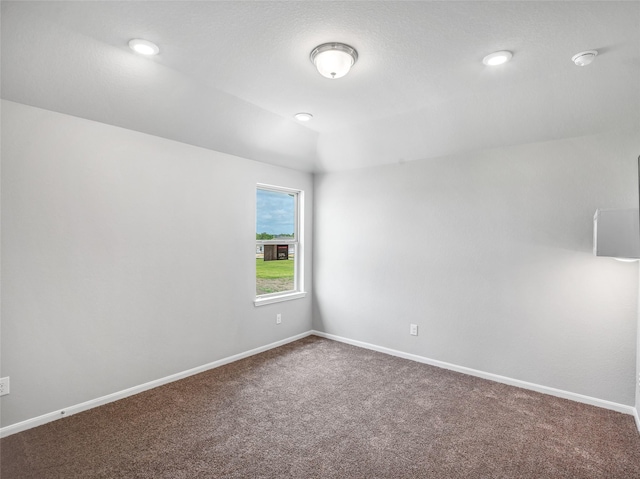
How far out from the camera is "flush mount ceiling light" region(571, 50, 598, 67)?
212 centimetres

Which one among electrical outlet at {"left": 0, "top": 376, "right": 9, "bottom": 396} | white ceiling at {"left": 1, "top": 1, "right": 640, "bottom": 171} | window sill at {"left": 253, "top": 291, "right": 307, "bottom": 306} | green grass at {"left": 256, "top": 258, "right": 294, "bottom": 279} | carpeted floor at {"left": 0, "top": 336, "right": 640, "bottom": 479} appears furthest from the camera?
green grass at {"left": 256, "top": 258, "right": 294, "bottom": 279}

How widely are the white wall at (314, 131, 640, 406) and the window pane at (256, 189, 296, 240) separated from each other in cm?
56

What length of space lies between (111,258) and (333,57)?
2.31 m

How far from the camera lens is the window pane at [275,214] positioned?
427cm

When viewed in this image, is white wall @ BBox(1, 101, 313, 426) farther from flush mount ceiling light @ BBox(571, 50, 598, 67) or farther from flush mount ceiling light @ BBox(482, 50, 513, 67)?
flush mount ceiling light @ BBox(571, 50, 598, 67)

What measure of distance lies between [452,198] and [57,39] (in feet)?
11.2

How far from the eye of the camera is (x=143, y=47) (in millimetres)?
2152

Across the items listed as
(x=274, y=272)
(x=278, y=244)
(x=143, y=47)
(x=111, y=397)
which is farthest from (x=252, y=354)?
(x=143, y=47)

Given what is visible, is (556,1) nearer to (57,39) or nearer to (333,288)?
(57,39)

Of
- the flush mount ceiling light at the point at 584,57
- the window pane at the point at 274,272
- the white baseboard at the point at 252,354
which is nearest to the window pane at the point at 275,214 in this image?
the window pane at the point at 274,272

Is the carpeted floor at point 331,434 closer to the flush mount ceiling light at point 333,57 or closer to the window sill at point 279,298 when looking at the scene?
the window sill at point 279,298

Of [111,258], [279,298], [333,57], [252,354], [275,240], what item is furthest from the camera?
[275,240]

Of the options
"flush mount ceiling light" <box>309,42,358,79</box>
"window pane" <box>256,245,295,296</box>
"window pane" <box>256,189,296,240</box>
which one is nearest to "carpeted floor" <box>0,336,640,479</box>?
"window pane" <box>256,245,295,296</box>

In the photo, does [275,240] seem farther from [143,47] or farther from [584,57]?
[584,57]
